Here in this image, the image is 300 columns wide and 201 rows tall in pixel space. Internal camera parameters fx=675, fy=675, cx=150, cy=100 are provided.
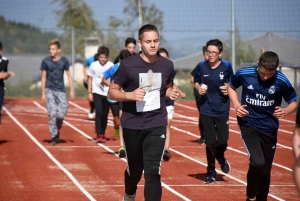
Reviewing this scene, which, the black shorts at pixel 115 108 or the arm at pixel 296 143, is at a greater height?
the arm at pixel 296 143

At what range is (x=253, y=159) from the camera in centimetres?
831

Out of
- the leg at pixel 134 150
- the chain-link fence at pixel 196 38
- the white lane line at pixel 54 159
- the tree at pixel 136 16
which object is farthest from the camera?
the tree at pixel 136 16

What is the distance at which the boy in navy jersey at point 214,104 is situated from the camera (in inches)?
424

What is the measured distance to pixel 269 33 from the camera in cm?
2216

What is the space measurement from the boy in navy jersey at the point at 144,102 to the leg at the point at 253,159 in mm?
1247

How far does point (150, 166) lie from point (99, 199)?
2.15 m

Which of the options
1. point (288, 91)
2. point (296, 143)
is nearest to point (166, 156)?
point (288, 91)

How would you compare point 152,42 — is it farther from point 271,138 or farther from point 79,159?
point 79,159

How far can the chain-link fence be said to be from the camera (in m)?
22.4

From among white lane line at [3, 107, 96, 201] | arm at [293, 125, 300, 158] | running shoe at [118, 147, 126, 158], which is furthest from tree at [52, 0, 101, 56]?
arm at [293, 125, 300, 158]

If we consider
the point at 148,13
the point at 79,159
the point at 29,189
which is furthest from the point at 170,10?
the point at 29,189

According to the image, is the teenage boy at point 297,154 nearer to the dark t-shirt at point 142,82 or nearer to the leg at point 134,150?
the dark t-shirt at point 142,82

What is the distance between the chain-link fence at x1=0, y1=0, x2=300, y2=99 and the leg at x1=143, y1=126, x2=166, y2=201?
1187 centimetres

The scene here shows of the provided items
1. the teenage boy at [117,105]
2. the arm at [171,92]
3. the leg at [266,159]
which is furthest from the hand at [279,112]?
the teenage boy at [117,105]
